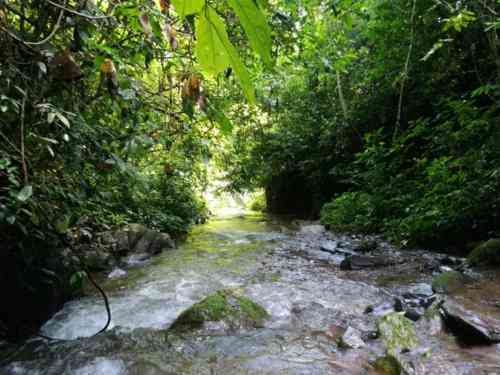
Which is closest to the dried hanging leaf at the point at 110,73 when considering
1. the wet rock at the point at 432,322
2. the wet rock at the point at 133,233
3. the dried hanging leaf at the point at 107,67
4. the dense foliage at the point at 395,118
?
the dried hanging leaf at the point at 107,67

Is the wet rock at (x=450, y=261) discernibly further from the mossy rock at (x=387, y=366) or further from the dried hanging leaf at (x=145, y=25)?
the dried hanging leaf at (x=145, y=25)

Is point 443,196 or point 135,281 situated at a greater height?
point 443,196

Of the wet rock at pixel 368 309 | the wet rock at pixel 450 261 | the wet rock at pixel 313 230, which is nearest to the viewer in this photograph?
the wet rock at pixel 368 309

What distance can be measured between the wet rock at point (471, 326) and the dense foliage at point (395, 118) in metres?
2.19

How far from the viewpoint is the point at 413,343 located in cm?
219

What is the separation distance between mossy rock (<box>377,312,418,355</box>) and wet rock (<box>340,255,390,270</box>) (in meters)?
2.01

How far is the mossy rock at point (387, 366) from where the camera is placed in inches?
76.2

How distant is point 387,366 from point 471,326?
2.35 feet

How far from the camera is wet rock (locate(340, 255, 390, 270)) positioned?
452 cm

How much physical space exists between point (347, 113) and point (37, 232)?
8.69 m

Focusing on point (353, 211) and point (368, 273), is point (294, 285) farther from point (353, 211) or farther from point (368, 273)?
point (353, 211)

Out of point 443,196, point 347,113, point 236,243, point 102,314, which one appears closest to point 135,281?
point 102,314

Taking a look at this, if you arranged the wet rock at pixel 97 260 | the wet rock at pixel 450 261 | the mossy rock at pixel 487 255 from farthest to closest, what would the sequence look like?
the wet rock at pixel 97 260 → the wet rock at pixel 450 261 → the mossy rock at pixel 487 255

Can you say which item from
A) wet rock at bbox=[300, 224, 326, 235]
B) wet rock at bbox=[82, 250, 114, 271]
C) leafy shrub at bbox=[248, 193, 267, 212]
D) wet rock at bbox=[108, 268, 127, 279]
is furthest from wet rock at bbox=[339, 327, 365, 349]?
leafy shrub at bbox=[248, 193, 267, 212]
